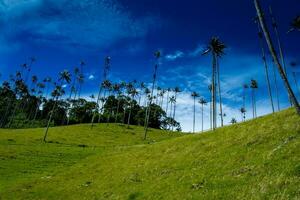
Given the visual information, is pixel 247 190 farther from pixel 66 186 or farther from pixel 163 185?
pixel 66 186

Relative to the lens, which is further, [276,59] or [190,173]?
[190,173]

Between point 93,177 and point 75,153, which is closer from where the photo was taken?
point 93,177

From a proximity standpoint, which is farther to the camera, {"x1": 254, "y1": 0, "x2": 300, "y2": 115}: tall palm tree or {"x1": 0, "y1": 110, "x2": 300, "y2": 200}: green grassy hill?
{"x1": 254, "y1": 0, "x2": 300, "y2": 115}: tall palm tree

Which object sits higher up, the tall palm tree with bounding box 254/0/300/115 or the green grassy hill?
the tall palm tree with bounding box 254/0/300/115

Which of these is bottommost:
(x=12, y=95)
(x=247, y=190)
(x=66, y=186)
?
(x=66, y=186)

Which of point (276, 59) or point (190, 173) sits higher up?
point (276, 59)

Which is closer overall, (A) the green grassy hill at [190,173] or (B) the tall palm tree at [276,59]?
(A) the green grassy hill at [190,173]

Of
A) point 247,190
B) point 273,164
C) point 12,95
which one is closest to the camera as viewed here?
point 247,190

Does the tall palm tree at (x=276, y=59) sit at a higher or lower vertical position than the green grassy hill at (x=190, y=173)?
higher

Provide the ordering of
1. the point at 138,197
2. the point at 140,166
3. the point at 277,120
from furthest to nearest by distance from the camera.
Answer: the point at 140,166, the point at 277,120, the point at 138,197

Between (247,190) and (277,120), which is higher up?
(277,120)

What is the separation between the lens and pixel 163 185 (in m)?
28.0

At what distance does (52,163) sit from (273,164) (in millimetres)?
47535

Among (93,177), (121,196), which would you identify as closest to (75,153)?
(93,177)
